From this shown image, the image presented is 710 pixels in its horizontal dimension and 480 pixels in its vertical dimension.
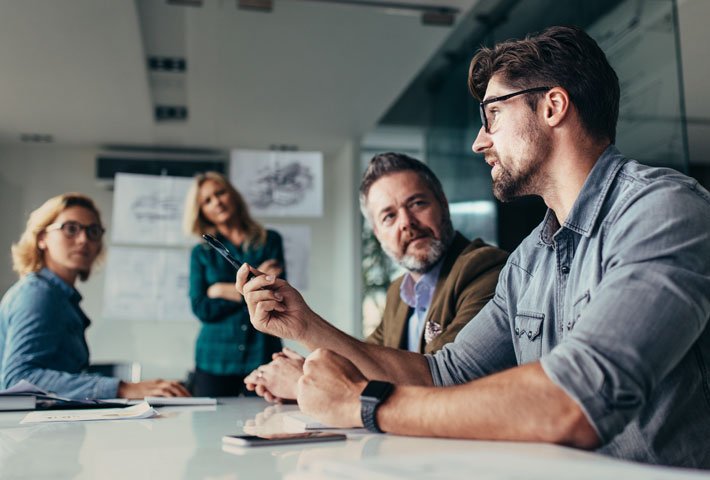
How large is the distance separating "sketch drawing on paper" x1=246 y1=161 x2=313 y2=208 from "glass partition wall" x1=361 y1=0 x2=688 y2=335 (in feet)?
1.15

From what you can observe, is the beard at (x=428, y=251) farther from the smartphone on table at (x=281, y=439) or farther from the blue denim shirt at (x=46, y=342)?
the smartphone on table at (x=281, y=439)

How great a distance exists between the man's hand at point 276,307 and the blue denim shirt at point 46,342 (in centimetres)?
77

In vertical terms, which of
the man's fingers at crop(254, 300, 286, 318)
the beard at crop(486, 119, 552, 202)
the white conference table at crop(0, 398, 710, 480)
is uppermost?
the beard at crop(486, 119, 552, 202)

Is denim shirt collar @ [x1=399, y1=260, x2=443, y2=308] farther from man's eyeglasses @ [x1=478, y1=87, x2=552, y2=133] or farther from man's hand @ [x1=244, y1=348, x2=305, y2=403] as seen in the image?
man's eyeglasses @ [x1=478, y1=87, x2=552, y2=133]

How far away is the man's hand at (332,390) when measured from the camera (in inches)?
41.1

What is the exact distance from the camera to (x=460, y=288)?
1.91 metres

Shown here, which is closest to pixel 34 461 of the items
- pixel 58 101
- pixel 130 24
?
pixel 130 24

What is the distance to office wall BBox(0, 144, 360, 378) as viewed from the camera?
334cm

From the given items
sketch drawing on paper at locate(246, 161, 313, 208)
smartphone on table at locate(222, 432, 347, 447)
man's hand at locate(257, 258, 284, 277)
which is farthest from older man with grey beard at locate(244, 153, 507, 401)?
sketch drawing on paper at locate(246, 161, 313, 208)

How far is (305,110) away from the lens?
3.71 meters

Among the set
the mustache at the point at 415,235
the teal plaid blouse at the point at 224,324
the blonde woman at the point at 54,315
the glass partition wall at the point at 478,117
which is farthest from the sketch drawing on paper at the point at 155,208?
the mustache at the point at 415,235

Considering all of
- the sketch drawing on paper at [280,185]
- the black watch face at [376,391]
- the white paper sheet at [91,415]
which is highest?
the sketch drawing on paper at [280,185]

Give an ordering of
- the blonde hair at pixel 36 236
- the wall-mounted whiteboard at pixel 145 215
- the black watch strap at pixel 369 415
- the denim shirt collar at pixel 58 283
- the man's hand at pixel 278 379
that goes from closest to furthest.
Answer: the black watch strap at pixel 369 415
the man's hand at pixel 278 379
the denim shirt collar at pixel 58 283
the blonde hair at pixel 36 236
the wall-mounted whiteboard at pixel 145 215

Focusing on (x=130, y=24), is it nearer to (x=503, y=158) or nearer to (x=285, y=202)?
(x=285, y=202)
